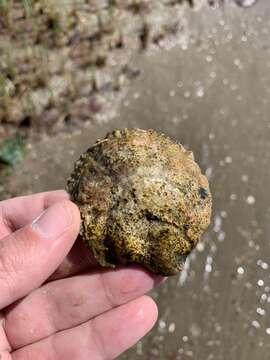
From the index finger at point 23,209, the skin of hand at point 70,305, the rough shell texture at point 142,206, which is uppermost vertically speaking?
the rough shell texture at point 142,206

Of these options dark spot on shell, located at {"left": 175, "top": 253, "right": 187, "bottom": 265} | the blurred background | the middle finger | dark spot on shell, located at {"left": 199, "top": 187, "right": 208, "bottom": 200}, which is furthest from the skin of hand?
the blurred background

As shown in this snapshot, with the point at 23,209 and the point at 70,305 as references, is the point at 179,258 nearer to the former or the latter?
the point at 70,305

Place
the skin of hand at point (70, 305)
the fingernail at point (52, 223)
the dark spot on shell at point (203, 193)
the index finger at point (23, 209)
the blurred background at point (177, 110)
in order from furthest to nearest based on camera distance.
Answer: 1. the blurred background at point (177, 110)
2. the index finger at point (23, 209)
3. the dark spot on shell at point (203, 193)
4. the skin of hand at point (70, 305)
5. the fingernail at point (52, 223)

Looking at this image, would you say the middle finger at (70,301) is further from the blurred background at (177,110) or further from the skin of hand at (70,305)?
the blurred background at (177,110)

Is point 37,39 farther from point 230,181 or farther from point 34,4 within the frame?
point 230,181

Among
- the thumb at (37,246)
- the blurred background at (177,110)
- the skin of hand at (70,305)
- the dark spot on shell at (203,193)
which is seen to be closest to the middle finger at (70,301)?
the skin of hand at (70,305)

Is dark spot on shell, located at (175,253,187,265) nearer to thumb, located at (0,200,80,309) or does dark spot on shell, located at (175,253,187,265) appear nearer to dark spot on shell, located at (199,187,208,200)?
dark spot on shell, located at (199,187,208,200)

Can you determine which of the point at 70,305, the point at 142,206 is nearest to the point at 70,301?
the point at 70,305
